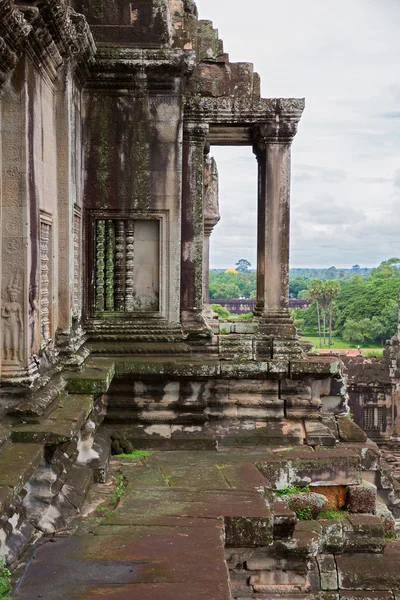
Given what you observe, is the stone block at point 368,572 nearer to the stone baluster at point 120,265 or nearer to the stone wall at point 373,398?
the stone baluster at point 120,265

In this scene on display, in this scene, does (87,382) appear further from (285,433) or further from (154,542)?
(285,433)

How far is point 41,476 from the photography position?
5070mm

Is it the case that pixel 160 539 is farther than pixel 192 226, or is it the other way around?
pixel 192 226

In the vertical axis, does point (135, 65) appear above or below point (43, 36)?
above

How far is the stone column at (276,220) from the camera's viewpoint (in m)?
8.98

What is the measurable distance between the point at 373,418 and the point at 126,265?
86.0 feet

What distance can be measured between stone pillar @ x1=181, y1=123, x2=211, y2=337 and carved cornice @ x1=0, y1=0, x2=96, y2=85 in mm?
1889

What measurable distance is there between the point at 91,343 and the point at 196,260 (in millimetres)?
1643

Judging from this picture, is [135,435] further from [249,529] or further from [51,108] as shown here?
[51,108]

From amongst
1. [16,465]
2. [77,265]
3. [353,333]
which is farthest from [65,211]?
[353,333]

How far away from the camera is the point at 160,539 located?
15.7 ft

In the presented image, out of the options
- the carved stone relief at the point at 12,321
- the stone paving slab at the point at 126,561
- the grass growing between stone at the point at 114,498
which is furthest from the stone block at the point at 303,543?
the carved stone relief at the point at 12,321

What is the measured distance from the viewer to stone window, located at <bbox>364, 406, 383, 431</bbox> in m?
32.2

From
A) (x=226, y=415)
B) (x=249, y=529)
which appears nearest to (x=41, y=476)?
(x=249, y=529)
